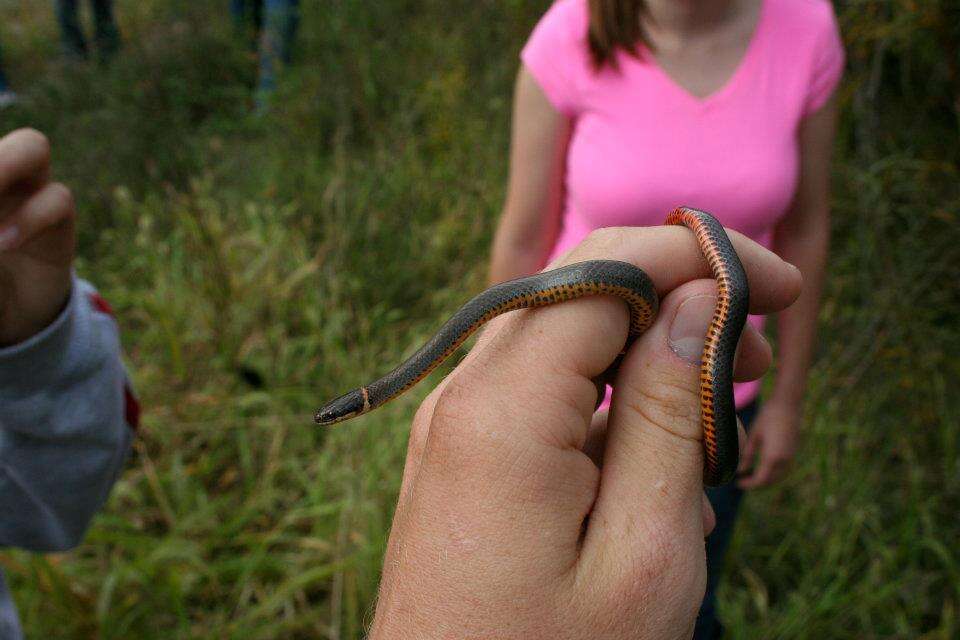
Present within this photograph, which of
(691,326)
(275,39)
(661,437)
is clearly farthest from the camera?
(275,39)

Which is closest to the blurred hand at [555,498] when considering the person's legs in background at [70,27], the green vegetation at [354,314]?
the green vegetation at [354,314]

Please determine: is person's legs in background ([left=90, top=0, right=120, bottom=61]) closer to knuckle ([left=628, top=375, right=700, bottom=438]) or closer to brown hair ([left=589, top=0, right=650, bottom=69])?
brown hair ([left=589, top=0, right=650, bottom=69])

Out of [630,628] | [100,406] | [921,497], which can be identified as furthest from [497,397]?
[921,497]

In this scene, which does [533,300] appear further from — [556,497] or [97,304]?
[97,304]

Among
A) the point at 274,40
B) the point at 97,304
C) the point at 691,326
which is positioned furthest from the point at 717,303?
the point at 274,40

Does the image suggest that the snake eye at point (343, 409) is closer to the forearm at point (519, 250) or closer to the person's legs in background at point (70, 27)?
the forearm at point (519, 250)

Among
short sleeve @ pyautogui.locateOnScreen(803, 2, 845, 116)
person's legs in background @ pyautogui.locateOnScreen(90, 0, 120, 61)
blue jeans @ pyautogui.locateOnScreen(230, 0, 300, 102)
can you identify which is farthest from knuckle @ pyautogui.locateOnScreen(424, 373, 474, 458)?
person's legs in background @ pyautogui.locateOnScreen(90, 0, 120, 61)
